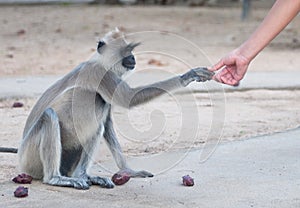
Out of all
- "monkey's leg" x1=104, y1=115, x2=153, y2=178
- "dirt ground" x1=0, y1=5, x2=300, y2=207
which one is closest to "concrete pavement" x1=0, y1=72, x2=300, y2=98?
"dirt ground" x1=0, y1=5, x2=300, y2=207

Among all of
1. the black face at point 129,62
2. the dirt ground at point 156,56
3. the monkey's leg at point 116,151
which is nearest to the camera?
the black face at point 129,62

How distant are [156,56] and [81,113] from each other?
6.61 m

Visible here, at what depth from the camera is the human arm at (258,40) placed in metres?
4.00

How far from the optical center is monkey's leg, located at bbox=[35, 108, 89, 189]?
5613 mm

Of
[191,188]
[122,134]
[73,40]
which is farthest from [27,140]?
[73,40]

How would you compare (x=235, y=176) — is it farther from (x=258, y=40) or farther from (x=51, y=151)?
(x=258, y=40)

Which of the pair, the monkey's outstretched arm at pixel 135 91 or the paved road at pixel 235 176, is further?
the monkey's outstretched arm at pixel 135 91

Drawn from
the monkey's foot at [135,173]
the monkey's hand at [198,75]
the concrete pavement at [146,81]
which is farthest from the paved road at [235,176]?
the concrete pavement at [146,81]

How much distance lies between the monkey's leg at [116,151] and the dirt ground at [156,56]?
51 cm

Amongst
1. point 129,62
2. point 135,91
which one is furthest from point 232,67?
point 129,62

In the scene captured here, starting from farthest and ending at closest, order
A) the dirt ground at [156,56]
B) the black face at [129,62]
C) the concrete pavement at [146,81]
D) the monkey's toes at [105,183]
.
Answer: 1. the concrete pavement at [146,81]
2. the dirt ground at [156,56]
3. the black face at [129,62]
4. the monkey's toes at [105,183]

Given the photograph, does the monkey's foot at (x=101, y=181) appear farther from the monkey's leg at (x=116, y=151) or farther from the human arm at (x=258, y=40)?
the human arm at (x=258, y=40)

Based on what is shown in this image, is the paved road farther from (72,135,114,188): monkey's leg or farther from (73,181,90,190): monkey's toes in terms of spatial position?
(73,181,90,190): monkey's toes

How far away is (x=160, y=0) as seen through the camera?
2152 cm
